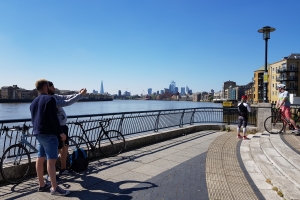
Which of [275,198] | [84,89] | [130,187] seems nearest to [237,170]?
[275,198]

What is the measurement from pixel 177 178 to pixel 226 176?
3.72 ft

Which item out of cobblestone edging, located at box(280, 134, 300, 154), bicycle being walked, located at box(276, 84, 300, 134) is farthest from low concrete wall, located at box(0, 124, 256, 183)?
cobblestone edging, located at box(280, 134, 300, 154)

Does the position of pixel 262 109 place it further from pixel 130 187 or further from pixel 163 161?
pixel 130 187

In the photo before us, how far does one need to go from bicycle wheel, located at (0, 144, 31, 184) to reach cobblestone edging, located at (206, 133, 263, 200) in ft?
12.2

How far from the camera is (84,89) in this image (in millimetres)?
4973

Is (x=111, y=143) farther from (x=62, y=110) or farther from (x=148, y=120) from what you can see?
(x=148, y=120)

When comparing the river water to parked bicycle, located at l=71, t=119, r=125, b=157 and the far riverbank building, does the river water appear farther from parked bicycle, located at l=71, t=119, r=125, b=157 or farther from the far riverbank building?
the far riverbank building

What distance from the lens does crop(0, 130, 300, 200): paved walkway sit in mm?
4059

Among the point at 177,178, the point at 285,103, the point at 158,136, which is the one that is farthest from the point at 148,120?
the point at 285,103

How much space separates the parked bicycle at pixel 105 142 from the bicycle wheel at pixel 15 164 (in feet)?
4.71

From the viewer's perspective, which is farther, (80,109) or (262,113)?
(80,109)

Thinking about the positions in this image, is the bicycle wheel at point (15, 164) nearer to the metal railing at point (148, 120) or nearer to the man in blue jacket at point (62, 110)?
the man in blue jacket at point (62, 110)

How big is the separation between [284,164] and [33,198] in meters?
5.14

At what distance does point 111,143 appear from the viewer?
680cm
